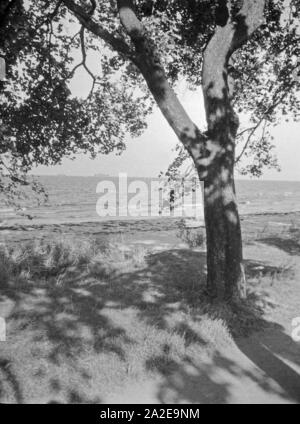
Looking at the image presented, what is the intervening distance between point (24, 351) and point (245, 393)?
3.38 meters

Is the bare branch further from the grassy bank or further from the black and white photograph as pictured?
the grassy bank

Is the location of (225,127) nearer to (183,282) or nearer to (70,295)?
(183,282)

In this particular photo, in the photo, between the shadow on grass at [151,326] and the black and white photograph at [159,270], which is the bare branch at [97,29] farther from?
the shadow on grass at [151,326]

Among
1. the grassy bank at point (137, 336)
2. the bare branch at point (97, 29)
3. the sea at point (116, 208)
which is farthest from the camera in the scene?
the sea at point (116, 208)

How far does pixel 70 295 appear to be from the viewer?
7.92 m

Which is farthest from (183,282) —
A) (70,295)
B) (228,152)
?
(228,152)

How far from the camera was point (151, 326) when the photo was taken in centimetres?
627

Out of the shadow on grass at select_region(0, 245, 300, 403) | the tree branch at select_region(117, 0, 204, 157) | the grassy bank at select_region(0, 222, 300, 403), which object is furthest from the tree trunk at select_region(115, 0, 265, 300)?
the grassy bank at select_region(0, 222, 300, 403)

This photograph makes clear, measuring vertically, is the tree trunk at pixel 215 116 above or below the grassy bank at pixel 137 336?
above

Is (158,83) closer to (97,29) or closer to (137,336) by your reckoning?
(97,29)

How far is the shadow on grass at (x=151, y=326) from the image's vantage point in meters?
4.86

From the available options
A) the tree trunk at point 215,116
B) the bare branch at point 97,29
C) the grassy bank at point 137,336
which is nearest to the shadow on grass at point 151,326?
the grassy bank at point 137,336

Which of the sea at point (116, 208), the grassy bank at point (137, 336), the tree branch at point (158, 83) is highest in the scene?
the tree branch at point (158, 83)

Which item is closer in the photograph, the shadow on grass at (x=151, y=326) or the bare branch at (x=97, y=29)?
the shadow on grass at (x=151, y=326)
